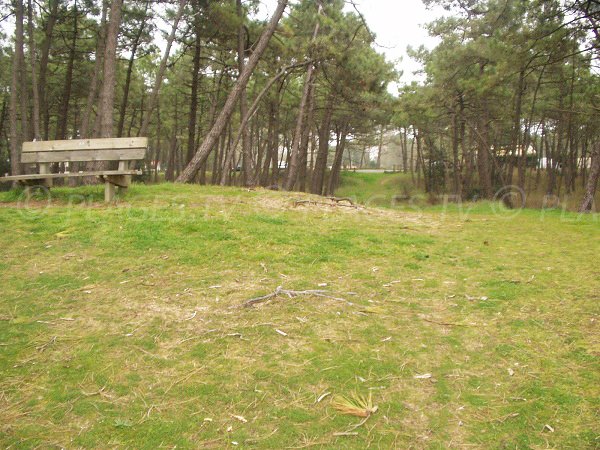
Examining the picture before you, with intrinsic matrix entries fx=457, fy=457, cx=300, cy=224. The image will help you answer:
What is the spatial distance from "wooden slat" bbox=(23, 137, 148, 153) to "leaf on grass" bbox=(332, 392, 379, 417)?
5914mm

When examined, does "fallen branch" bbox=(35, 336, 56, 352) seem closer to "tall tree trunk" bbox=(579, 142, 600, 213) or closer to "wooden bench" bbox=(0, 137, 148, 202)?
"wooden bench" bbox=(0, 137, 148, 202)

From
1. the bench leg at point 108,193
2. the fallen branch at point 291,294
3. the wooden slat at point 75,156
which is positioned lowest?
the fallen branch at point 291,294

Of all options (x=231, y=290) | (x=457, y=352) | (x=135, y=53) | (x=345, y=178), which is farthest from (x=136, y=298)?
(x=345, y=178)

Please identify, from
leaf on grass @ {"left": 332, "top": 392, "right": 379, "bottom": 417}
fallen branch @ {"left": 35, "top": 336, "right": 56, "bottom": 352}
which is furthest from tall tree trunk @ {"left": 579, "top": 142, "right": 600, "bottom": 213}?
fallen branch @ {"left": 35, "top": 336, "right": 56, "bottom": 352}

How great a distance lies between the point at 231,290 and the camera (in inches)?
157

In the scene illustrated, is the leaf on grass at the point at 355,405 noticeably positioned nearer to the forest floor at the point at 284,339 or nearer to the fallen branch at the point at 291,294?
the forest floor at the point at 284,339

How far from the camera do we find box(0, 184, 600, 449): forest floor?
7.23 ft

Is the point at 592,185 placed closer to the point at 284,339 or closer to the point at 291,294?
the point at 291,294

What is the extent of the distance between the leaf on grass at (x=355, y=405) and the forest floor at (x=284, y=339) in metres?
0.03

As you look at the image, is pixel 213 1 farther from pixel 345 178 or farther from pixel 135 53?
pixel 345 178

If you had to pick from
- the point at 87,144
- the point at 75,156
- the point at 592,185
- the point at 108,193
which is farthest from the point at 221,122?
the point at 592,185

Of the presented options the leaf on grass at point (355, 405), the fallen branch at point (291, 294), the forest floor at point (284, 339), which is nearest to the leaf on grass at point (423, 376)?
the forest floor at point (284, 339)

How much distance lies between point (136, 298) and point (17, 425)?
160 centimetres

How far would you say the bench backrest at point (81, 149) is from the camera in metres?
7.26
